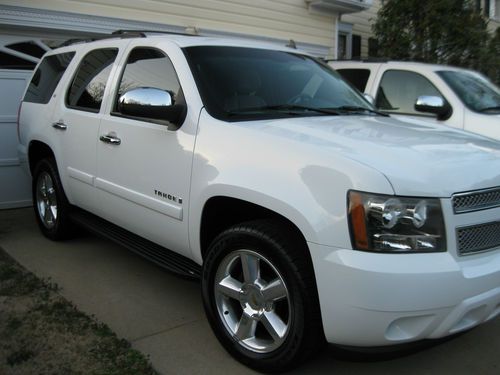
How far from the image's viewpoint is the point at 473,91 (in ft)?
21.3

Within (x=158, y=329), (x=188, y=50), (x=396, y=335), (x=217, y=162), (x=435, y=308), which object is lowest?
(x=158, y=329)

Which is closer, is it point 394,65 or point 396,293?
point 396,293

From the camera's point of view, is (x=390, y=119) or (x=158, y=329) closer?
(x=158, y=329)

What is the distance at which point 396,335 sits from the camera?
8.21ft

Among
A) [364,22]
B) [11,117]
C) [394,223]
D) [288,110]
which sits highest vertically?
[364,22]

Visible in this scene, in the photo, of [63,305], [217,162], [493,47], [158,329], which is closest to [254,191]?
[217,162]

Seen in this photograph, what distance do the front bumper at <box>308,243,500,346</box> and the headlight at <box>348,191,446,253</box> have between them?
0.16ft

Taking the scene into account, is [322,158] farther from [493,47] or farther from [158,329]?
[493,47]

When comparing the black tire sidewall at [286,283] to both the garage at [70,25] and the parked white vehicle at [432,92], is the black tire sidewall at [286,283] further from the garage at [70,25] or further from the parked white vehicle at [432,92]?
the parked white vehicle at [432,92]

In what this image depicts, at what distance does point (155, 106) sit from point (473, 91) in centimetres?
462

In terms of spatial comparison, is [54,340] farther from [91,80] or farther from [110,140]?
[91,80]

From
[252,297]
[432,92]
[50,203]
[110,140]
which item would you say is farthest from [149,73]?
[432,92]

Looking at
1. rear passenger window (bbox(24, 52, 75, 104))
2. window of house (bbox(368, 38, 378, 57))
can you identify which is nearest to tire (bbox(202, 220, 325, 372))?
rear passenger window (bbox(24, 52, 75, 104))

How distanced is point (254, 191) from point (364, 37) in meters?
11.3
